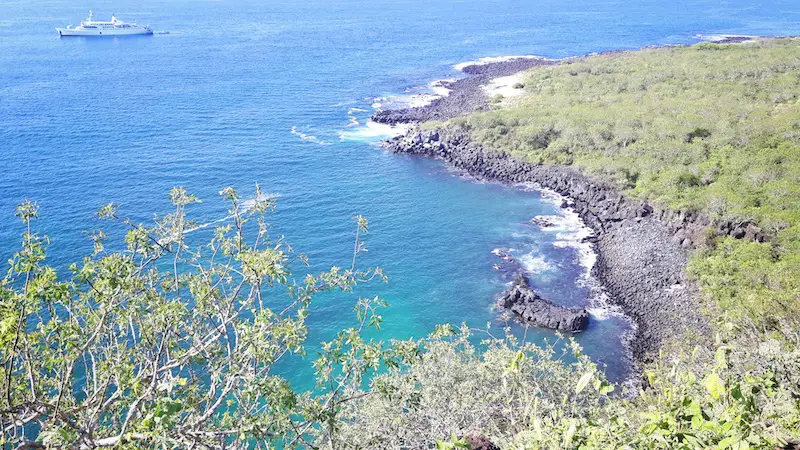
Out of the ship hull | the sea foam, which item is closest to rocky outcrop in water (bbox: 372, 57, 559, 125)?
the sea foam

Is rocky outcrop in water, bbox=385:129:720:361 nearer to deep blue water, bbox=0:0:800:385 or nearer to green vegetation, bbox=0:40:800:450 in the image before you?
green vegetation, bbox=0:40:800:450

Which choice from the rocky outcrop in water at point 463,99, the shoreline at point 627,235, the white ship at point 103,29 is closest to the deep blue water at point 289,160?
the shoreline at point 627,235

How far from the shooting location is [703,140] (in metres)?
66.6

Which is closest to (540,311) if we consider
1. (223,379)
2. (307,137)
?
(223,379)

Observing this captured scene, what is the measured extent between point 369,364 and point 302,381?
87.0 ft

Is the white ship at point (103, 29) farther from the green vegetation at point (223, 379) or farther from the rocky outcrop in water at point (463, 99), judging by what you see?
the green vegetation at point (223, 379)

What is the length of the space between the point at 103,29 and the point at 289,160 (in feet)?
362

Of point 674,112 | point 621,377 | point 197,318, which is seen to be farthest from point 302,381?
point 674,112

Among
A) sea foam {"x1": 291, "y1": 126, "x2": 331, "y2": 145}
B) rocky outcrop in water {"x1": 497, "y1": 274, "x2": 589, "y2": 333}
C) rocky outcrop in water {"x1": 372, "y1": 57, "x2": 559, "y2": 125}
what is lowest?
rocky outcrop in water {"x1": 497, "y1": 274, "x2": 589, "y2": 333}

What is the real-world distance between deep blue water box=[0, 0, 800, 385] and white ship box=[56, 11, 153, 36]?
5314 millimetres

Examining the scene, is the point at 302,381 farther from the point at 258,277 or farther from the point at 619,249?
the point at 619,249

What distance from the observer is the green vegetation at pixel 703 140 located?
43406 millimetres

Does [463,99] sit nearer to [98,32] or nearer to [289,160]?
[289,160]

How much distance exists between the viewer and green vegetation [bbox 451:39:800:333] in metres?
43.4
